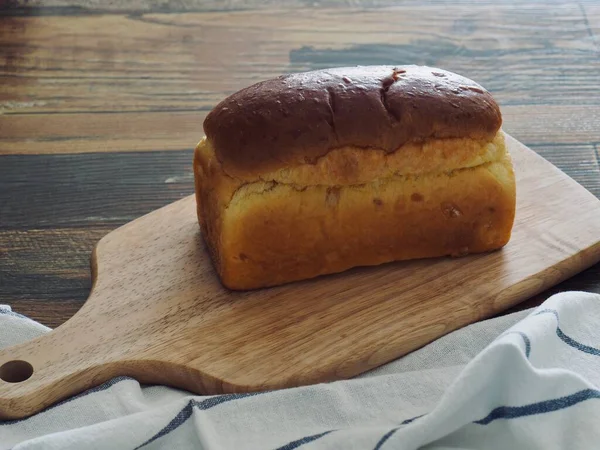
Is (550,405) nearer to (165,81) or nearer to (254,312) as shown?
(254,312)

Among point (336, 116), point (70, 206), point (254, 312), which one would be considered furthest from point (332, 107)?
point (70, 206)

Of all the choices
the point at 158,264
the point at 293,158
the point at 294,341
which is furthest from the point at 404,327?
the point at 158,264

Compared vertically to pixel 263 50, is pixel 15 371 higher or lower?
lower

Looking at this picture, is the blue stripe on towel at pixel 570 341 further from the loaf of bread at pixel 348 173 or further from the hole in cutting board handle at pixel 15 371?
the hole in cutting board handle at pixel 15 371

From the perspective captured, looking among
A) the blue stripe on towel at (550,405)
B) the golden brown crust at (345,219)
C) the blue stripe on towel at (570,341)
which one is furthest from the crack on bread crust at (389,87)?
the blue stripe on towel at (550,405)

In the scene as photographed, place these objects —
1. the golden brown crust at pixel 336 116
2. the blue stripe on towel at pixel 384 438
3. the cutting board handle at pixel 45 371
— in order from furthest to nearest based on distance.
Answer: the golden brown crust at pixel 336 116, the cutting board handle at pixel 45 371, the blue stripe on towel at pixel 384 438

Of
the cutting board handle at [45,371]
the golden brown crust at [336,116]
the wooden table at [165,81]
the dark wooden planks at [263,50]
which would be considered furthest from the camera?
the dark wooden planks at [263,50]

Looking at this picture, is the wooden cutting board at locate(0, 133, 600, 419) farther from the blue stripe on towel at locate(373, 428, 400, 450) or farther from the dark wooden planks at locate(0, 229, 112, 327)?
the blue stripe on towel at locate(373, 428, 400, 450)

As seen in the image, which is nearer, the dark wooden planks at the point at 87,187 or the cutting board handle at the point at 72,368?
the cutting board handle at the point at 72,368
